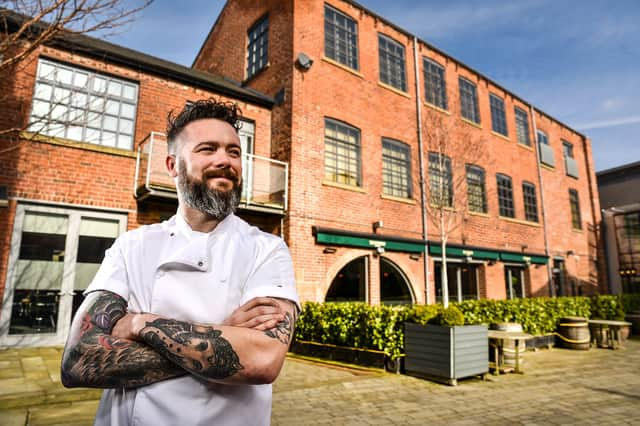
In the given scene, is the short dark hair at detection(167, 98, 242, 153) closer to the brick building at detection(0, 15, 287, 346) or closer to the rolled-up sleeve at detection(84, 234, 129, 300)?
the rolled-up sleeve at detection(84, 234, 129, 300)

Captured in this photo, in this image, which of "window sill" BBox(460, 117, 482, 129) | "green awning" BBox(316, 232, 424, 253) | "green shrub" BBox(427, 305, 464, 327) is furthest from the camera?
"window sill" BBox(460, 117, 482, 129)

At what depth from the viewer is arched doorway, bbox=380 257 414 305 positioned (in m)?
11.0

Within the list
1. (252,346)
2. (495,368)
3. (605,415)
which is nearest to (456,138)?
(495,368)

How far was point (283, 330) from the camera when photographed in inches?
47.9

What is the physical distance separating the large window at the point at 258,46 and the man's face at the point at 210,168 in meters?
11.2

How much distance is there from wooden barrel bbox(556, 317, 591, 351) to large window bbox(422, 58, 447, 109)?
26.6 ft

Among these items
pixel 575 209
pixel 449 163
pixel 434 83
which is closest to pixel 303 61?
pixel 434 83

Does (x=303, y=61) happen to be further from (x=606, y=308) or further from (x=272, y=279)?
(x=606, y=308)

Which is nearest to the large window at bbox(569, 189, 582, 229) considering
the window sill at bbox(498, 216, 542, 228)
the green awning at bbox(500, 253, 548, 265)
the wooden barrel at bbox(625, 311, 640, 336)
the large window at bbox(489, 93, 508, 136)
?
the window sill at bbox(498, 216, 542, 228)

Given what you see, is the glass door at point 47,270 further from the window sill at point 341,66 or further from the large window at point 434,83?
the large window at point 434,83

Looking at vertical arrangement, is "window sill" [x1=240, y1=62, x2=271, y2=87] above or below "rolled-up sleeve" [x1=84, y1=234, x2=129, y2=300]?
above

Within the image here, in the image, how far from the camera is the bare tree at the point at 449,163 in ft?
37.3

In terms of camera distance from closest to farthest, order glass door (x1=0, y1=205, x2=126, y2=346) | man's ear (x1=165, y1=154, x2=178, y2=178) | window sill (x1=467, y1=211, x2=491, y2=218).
A: man's ear (x1=165, y1=154, x2=178, y2=178) < glass door (x1=0, y1=205, x2=126, y2=346) < window sill (x1=467, y1=211, x2=491, y2=218)

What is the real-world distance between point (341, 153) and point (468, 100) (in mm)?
7647
